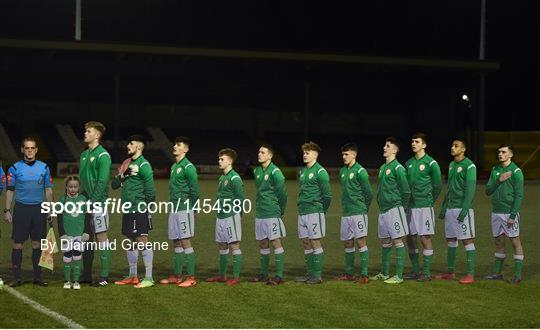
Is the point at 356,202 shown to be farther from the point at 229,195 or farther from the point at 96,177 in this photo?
the point at 96,177

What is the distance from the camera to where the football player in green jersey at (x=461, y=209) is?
12344 millimetres

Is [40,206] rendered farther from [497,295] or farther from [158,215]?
[158,215]

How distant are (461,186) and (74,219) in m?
5.26

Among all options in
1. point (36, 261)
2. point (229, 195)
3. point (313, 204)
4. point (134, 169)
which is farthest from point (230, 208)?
point (36, 261)

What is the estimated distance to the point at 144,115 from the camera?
53.7 meters

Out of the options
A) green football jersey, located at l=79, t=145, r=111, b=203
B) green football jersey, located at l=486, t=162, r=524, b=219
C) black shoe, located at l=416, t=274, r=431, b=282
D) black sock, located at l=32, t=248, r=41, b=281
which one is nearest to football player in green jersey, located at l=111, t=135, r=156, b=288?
green football jersey, located at l=79, t=145, r=111, b=203

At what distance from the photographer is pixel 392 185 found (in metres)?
12.3

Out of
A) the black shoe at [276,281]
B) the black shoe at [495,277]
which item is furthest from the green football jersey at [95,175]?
the black shoe at [495,277]

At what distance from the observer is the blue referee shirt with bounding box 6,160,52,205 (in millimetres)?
11477

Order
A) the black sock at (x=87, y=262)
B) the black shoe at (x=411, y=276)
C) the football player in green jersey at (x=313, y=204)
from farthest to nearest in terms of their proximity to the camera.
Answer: the black shoe at (x=411, y=276) < the football player in green jersey at (x=313, y=204) < the black sock at (x=87, y=262)

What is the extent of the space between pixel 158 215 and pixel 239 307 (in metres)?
12.4

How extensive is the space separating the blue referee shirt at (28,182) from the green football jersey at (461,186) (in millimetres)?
5495

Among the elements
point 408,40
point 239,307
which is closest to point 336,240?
point 239,307

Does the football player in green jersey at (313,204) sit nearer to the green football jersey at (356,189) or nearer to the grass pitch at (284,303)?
the green football jersey at (356,189)
